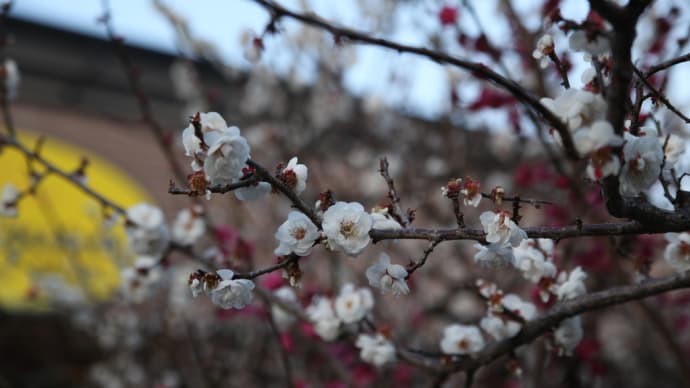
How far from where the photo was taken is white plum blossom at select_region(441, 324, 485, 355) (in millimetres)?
1734

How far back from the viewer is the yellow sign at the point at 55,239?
5023mm

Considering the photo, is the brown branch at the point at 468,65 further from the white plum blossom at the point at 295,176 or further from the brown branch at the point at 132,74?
the brown branch at the point at 132,74

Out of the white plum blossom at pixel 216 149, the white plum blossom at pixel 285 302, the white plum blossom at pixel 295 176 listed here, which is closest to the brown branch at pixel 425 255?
the white plum blossom at pixel 295 176

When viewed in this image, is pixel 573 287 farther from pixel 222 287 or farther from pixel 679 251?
pixel 222 287

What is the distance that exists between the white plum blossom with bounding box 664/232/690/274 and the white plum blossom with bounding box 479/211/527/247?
53cm

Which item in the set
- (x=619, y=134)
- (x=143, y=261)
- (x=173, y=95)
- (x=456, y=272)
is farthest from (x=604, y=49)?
(x=173, y=95)

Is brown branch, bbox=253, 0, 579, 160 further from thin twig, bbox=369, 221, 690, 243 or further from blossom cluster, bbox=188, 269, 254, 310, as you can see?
blossom cluster, bbox=188, 269, 254, 310

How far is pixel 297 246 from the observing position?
122 centimetres

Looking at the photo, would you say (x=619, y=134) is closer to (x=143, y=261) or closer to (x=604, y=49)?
(x=604, y=49)

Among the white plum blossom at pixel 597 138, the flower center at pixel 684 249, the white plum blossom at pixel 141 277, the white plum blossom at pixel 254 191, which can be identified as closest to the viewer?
the white plum blossom at pixel 597 138

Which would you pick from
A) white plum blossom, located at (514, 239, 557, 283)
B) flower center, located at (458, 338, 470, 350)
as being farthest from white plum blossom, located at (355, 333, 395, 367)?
white plum blossom, located at (514, 239, 557, 283)

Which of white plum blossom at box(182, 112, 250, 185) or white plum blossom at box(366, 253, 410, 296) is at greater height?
white plum blossom at box(182, 112, 250, 185)

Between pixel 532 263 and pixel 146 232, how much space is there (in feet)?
4.17

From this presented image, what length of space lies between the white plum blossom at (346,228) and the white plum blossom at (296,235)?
4 cm
